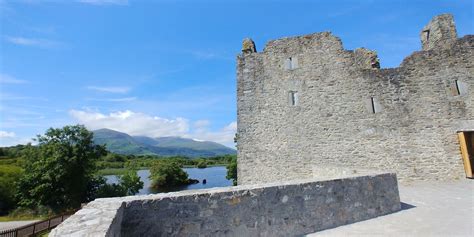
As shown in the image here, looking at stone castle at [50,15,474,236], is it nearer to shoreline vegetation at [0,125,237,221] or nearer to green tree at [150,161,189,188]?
shoreline vegetation at [0,125,237,221]

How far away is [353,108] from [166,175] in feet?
118

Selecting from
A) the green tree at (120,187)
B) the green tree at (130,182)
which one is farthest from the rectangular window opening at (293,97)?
the green tree at (130,182)

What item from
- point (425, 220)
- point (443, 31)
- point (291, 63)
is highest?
point (443, 31)

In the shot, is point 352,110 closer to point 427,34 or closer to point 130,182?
point 427,34

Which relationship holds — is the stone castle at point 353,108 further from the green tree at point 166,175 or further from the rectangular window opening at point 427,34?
the green tree at point 166,175

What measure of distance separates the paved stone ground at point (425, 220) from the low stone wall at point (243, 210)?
0.88ft

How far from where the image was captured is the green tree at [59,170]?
18953 millimetres

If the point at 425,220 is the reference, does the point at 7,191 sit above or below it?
below

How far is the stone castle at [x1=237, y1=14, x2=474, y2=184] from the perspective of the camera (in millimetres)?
9062

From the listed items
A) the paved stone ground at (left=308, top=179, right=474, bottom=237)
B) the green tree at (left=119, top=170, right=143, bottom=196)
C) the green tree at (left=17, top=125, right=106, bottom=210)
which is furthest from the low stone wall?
the green tree at (left=119, top=170, right=143, bottom=196)

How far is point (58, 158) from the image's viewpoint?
19109 mm

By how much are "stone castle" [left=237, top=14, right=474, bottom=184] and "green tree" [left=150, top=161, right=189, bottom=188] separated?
32534 mm

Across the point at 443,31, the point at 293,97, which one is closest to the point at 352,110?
the point at 293,97

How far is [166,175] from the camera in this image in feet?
133
